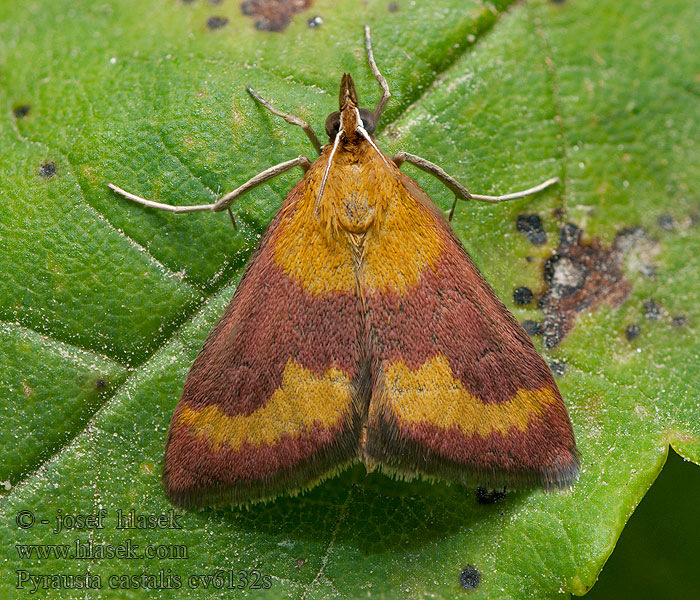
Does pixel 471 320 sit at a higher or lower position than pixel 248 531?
higher

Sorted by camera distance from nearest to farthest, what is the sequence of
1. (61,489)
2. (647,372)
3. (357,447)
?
(357,447) < (61,489) < (647,372)

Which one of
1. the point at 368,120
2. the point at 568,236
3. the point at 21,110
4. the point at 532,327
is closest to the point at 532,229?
the point at 568,236

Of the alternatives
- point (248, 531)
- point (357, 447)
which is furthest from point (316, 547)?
point (357, 447)

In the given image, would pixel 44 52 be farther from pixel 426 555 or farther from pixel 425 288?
pixel 426 555

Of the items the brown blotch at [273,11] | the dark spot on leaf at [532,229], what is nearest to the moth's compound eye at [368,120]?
the brown blotch at [273,11]

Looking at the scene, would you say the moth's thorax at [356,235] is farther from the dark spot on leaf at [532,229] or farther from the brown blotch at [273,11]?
the brown blotch at [273,11]

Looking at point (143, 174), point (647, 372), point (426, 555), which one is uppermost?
point (143, 174)

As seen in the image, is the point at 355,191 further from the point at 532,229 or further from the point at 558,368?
the point at 558,368

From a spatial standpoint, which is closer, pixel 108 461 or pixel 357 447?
pixel 357 447
